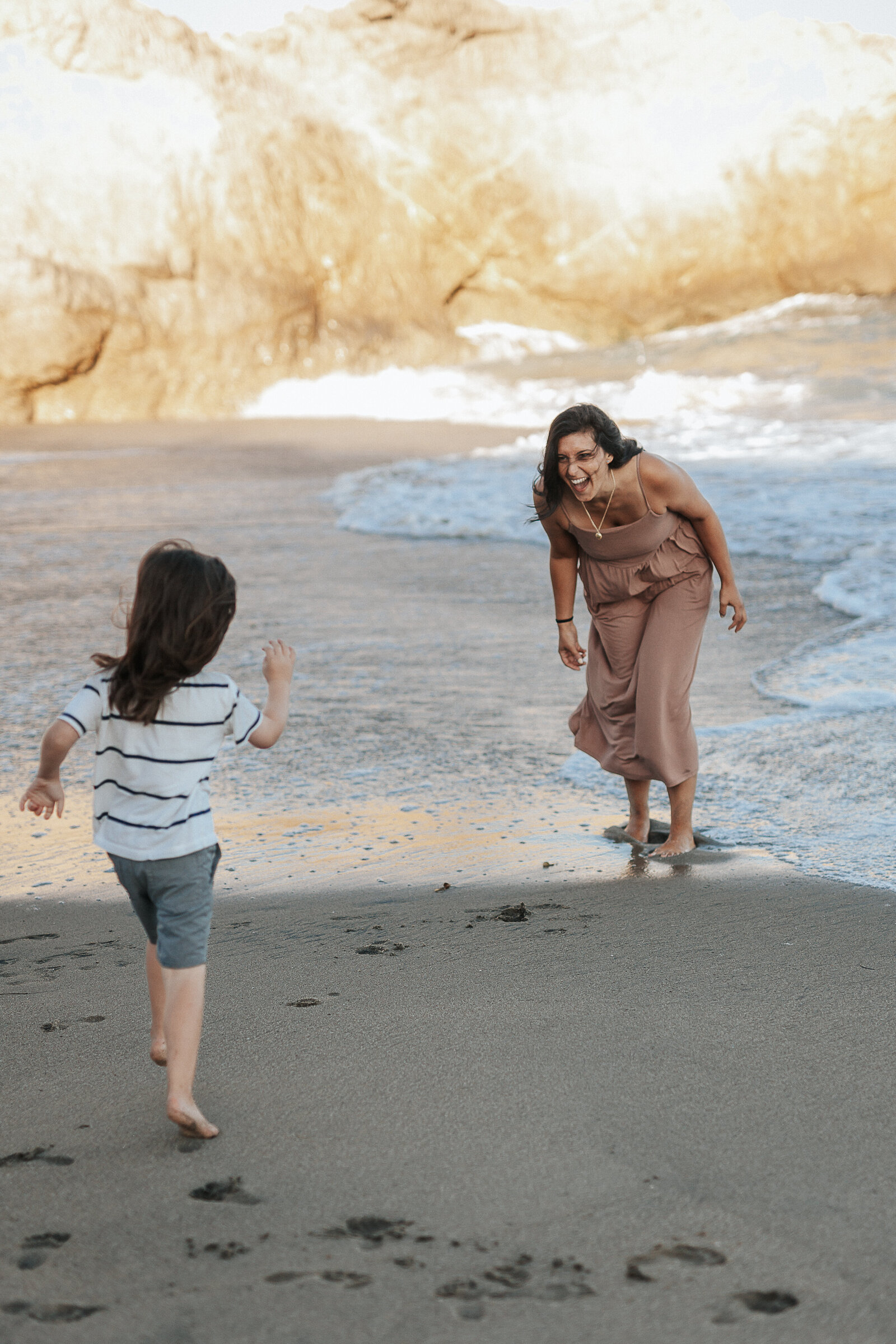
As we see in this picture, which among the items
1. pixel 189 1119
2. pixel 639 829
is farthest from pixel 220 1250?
pixel 639 829

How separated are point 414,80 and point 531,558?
68.8ft

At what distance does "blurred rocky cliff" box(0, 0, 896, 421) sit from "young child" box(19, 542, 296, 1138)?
20752 mm

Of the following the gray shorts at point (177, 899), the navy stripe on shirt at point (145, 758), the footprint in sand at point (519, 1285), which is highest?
the navy stripe on shirt at point (145, 758)

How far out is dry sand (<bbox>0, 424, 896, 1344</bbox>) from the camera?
163 centimetres

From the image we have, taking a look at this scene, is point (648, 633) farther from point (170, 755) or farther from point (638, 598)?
point (170, 755)

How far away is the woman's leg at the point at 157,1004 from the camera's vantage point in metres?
2.24

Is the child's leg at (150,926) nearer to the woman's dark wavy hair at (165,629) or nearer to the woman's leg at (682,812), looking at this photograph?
the woman's dark wavy hair at (165,629)

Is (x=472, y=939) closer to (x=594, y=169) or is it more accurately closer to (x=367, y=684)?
(x=367, y=684)

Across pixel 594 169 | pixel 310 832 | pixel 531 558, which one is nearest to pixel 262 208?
pixel 594 169

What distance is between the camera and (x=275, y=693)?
2215 mm

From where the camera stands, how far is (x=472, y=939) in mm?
2953


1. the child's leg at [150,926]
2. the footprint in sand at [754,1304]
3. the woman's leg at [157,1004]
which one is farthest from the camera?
the woman's leg at [157,1004]

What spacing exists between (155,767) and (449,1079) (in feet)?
2.58

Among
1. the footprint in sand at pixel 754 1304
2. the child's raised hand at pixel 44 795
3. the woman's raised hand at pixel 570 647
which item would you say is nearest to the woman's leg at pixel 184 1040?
the child's raised hand at pixel 44 795
